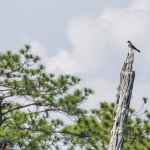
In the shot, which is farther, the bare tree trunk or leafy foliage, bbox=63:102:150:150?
leafy foliage, bbox=63:102:150:150

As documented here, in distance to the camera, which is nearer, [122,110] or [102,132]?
[122,110]

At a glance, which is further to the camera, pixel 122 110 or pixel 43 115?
pixel 43 115

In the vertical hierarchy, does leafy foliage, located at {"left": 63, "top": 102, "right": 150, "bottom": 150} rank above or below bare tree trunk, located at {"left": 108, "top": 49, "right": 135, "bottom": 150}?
below

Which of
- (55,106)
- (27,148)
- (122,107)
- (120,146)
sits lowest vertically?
(27,148)

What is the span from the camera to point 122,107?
10.5 metres

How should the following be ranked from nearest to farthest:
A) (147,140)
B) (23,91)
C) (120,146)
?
(120,146), (23,91), (147,140)

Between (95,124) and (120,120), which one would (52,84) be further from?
(120,120)

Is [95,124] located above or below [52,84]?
below

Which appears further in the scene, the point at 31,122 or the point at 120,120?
the point at 31,122

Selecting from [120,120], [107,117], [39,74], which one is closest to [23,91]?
[39,74]

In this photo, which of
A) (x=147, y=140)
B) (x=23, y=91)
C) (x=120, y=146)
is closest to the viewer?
(x=120, y=146)

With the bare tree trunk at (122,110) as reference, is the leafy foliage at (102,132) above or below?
below

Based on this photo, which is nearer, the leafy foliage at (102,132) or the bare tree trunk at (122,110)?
the bare tree trunk at (122,110)

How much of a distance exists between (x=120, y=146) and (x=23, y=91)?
1479 centimetres
